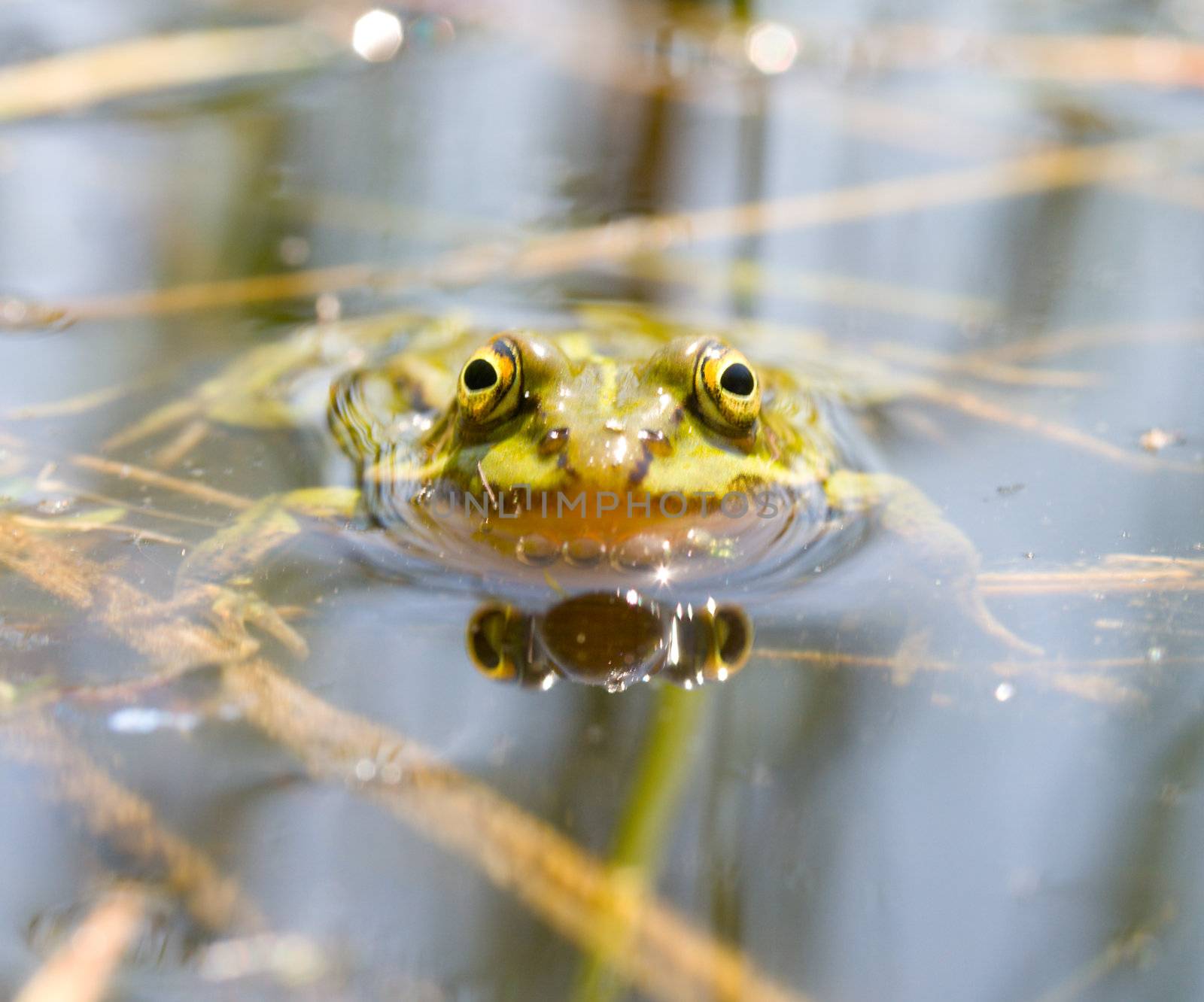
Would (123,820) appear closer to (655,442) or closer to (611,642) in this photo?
(611,642)

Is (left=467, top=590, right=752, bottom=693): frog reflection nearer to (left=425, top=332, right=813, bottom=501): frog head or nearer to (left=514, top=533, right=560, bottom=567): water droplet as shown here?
(left=514, top=533, right=560, bottom=567): water droplet

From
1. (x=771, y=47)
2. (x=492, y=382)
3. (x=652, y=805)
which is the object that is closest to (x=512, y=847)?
(x=652, y=805)

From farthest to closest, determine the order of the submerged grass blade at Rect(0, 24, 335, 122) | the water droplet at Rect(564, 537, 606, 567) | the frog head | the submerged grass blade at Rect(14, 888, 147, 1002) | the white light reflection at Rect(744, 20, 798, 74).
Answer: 1. the white light reflection at Rect(744, 20, 798, 74)
2. the submerged grass blade at Rect(0, 24, 335, 122)
3. the water droplet at Rect(564, 537, 606, 567)
4. the frog head
5. the submerged grass blade at Rect(14, 888, 147, 1002)

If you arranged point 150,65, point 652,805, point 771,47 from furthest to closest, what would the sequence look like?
point 771,47 < point 150,65 < point 652,805

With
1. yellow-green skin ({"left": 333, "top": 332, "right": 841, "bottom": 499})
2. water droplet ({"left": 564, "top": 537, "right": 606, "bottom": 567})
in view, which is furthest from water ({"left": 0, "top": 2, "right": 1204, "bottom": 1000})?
yellow-green skin ({"left": 333, "top": 332, "right": 841, "bottom": 499})

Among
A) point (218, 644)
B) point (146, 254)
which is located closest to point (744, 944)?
point (218, 644)

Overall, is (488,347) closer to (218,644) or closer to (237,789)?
(218,644)

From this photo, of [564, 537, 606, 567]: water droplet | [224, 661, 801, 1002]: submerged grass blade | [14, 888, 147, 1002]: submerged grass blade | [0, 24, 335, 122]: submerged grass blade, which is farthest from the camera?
[0, 24, 335, 122]: submerged grass blade
